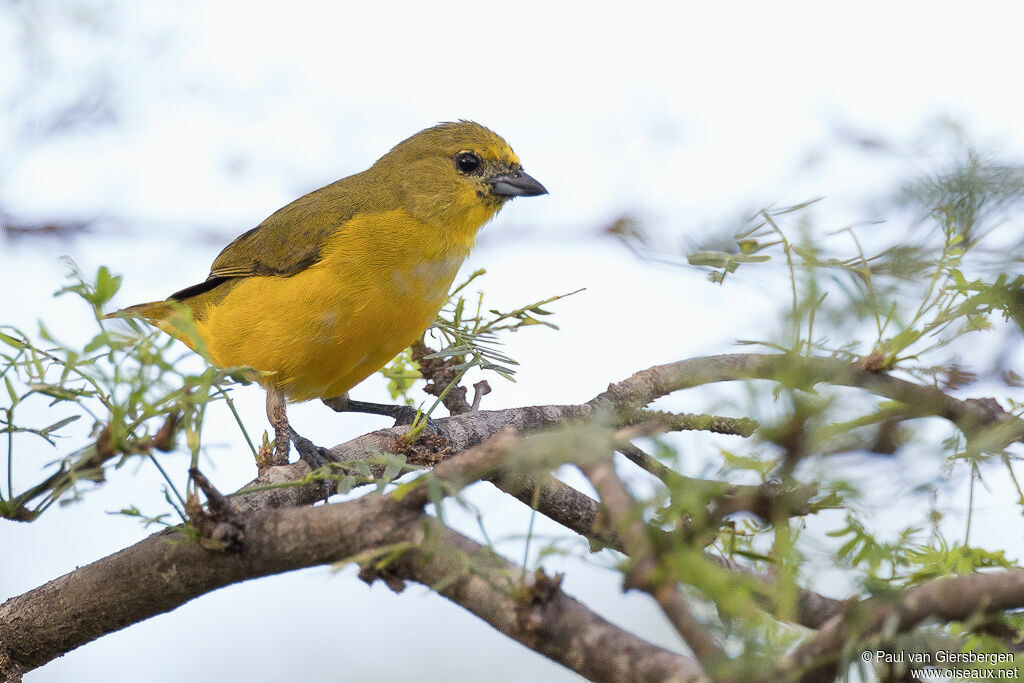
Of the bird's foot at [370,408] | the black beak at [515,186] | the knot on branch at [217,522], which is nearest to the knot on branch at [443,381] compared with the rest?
the bird's foot at [370,408]

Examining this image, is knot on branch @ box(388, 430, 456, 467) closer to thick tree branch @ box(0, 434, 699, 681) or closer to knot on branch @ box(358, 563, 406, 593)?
thick tree branch @ box(0, 434, 699, 681)

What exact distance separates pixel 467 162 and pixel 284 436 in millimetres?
1956

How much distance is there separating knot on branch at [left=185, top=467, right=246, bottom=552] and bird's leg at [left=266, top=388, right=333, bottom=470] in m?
1.64

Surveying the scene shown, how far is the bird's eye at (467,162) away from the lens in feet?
16.8

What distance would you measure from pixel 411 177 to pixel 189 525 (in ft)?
11.7

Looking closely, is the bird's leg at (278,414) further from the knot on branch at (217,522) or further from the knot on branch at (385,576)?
the knot on branch at (385,576)

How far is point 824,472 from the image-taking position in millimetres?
1039

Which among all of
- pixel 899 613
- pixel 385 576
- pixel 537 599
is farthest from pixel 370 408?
pixel 899 613

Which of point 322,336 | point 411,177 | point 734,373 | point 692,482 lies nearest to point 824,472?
point 692,482

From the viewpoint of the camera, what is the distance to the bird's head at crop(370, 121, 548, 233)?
4809 millimetres

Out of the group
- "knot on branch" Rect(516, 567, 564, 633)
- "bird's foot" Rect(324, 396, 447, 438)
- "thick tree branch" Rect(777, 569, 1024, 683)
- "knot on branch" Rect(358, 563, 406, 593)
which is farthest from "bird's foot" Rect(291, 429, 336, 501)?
"thick tree branch" Rect(777, 569, 1024, 683)

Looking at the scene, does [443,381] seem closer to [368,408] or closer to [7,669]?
[368,408]

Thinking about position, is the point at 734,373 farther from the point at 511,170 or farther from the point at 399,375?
the point at 511,170

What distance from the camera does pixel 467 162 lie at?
5.14 meters
